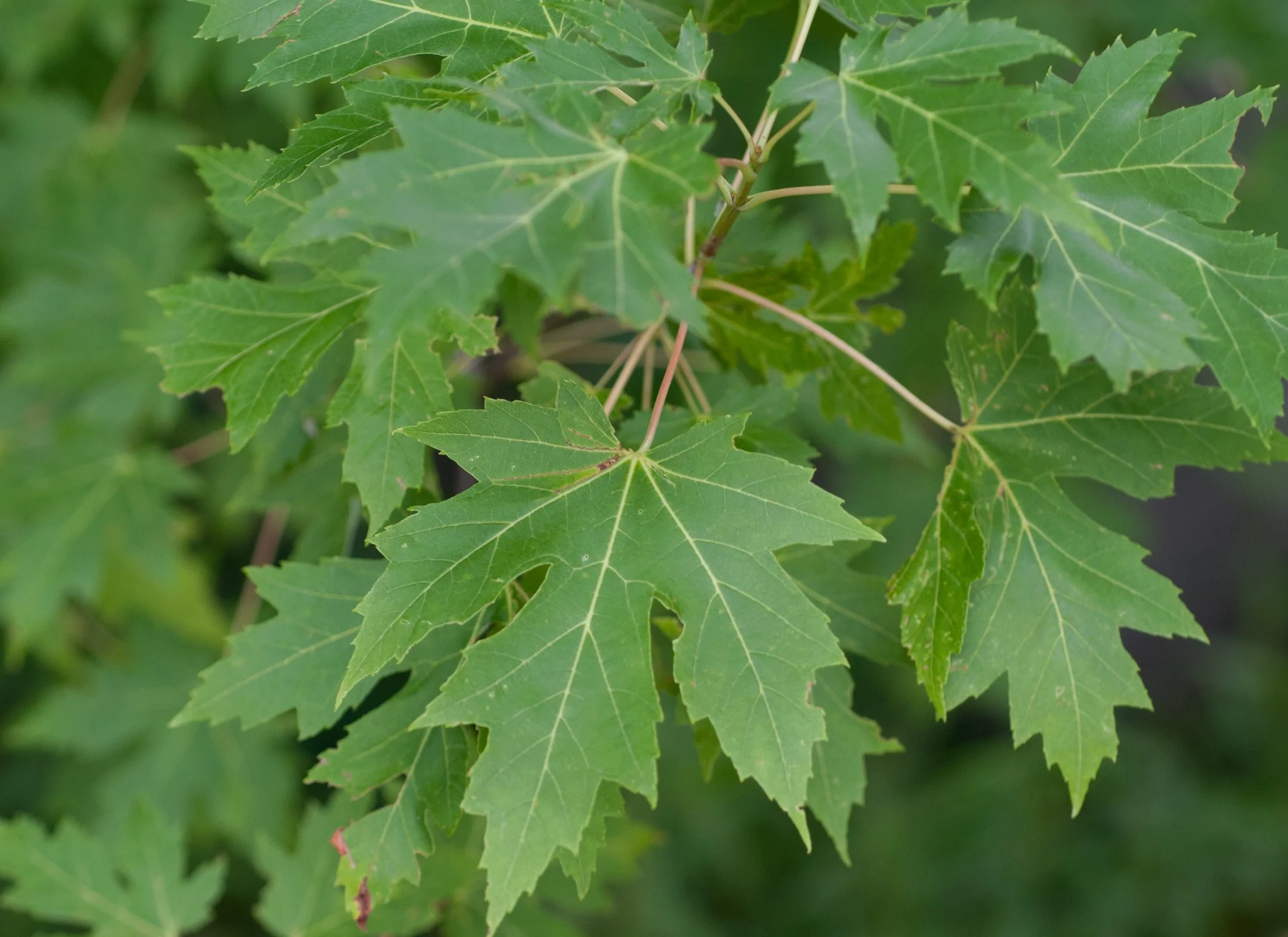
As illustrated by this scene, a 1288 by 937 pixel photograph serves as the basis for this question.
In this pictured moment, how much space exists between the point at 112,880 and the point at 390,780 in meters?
0.83

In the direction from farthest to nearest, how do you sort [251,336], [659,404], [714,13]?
[714,13], [251,336], [659,404]

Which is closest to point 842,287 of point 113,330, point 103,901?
point 103,901

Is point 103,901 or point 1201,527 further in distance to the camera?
point 1201,527

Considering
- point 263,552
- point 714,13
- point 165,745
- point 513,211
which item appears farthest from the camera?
point 165,745

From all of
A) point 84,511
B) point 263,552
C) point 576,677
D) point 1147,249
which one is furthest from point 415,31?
point 84,511

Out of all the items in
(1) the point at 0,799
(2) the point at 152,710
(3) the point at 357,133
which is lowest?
(1) the point at 0,799

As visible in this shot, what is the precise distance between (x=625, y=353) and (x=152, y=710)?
168cm

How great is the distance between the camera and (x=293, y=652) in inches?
49.8

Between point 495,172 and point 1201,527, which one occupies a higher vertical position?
point 495,172

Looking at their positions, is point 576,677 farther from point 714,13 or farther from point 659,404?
point 714,13

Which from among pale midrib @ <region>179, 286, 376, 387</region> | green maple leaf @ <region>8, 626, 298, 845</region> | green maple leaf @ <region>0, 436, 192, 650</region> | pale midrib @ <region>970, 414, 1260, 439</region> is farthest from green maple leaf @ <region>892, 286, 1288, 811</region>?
green maple leaf @ <region>8, 626, 298, 845</region>

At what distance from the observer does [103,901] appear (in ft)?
5.64

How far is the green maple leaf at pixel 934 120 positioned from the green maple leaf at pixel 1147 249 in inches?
4.9

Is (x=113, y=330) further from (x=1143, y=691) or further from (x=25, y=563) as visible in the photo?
(x=1143, y=691)
